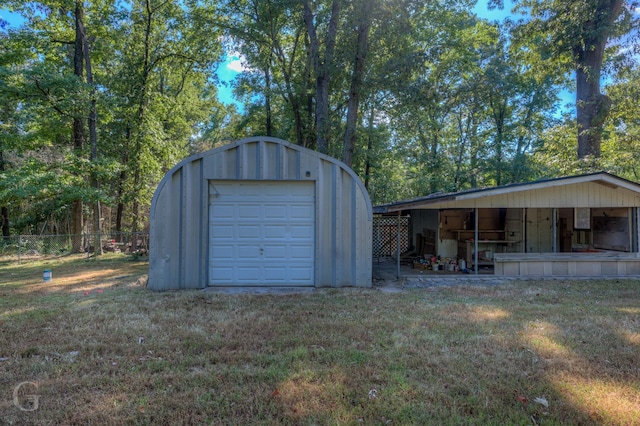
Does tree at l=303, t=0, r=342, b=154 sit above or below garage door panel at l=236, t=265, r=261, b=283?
above

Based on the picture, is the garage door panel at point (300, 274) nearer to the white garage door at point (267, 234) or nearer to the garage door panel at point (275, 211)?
the white garage door at point (267, 234)

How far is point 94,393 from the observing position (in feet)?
10.2

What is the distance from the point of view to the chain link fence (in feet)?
48.5

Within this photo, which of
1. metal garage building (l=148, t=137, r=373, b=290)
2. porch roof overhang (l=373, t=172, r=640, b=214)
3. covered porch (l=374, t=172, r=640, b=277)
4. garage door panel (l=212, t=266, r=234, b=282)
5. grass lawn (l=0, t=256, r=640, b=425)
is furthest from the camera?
covered porch (l=374, t=172, r=640, b=277)

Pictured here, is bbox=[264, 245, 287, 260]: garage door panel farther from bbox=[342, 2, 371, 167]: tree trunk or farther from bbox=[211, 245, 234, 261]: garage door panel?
bbox=[342, 2, 371, 167]: tree trunk

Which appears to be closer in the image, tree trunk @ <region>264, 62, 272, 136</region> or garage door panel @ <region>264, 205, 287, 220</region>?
garage door panel @ <region>264, 205, 287, 220</region>

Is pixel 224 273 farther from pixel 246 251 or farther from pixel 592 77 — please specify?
pixel 592 77

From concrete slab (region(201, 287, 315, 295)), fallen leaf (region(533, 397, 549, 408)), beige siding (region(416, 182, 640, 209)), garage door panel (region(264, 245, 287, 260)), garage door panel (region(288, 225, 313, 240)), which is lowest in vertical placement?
fallen leaf (region(533, 397, 549, 408))

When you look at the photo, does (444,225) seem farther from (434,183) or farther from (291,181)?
(434,183)

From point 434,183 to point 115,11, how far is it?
1817 cm

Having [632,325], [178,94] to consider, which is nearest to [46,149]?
[178,94]

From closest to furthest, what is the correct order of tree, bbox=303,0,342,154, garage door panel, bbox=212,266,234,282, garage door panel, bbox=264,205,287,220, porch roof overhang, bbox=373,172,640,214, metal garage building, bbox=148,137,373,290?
metal garage building, bbox=148,137,373,290
garage door panel, bbox=212,266,234,282
garage door panel, bbox=264,205,287,220
porch roof overhang, bbox=373,172,640,214
tree, bbox=303,0,342,154
